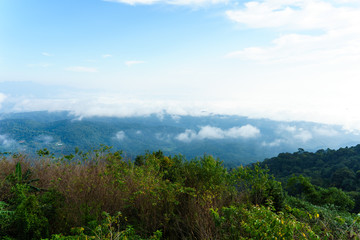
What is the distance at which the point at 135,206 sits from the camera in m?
5.42

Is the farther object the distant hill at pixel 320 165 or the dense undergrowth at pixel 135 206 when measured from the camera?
the distant hill at pixel 320 165

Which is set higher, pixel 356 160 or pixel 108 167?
pixel 108 167

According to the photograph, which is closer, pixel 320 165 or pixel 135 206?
pixel 135 206

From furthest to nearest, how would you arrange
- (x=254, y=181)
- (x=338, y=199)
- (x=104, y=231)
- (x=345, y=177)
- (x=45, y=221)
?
(x=345, y=177) → (x=338, y=199) → (x=254, y=181) → (x=45, y=221) → (x=104, y=231)

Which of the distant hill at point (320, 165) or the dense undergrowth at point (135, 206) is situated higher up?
the dense undergrowth at point (135, 206)

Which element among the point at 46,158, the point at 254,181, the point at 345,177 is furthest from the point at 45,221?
the point at 345,177

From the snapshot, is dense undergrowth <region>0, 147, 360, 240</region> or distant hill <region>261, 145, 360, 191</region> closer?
dense undergrowth <region>0, 147, 360, 240</region>

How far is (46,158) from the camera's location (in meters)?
7.22

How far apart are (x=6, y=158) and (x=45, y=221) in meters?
4.37

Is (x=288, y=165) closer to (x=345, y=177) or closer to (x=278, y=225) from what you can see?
(x=345, y=177)

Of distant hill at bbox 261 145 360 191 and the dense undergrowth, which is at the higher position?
the dense undergrowth

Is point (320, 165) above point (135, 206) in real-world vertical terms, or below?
below

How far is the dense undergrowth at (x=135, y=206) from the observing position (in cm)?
366

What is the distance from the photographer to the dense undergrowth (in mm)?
3660
